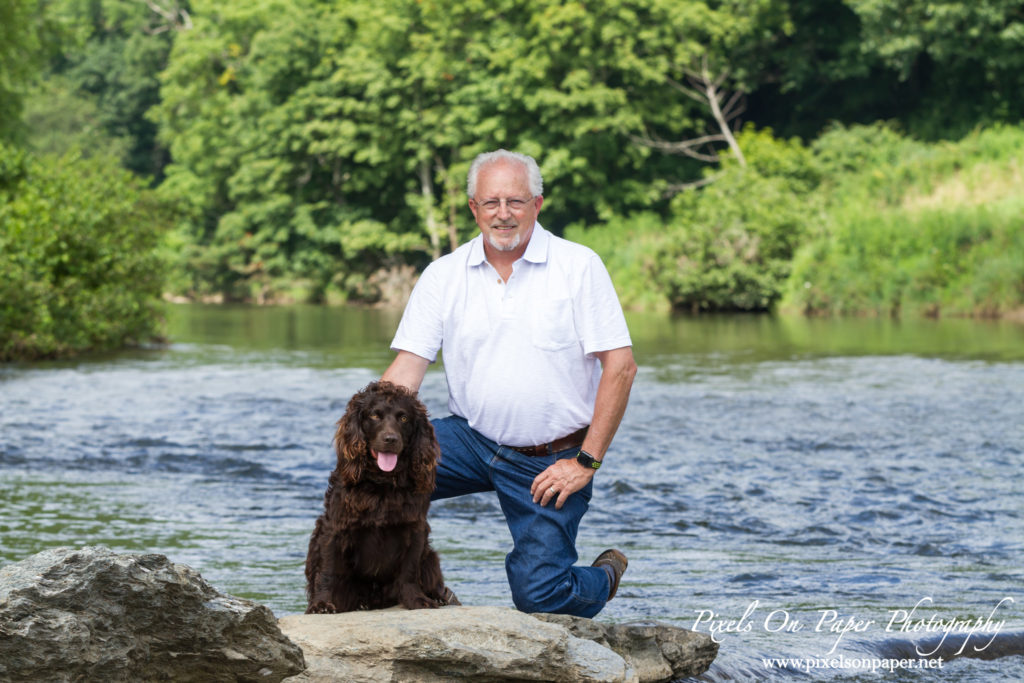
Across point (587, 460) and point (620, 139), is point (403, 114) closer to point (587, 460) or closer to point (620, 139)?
point (620, 139)

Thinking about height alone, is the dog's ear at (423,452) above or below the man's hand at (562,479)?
above

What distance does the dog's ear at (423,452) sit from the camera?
512 centimetres

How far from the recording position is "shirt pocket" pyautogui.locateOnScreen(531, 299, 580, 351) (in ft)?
18.0

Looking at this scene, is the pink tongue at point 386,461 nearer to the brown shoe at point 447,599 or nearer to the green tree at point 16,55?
the brown shoe at point 447,599

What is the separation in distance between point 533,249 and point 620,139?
1860 inches

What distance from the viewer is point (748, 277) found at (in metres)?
37.7

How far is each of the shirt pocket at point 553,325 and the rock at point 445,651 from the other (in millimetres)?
1138

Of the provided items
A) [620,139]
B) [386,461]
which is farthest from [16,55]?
[386,461]

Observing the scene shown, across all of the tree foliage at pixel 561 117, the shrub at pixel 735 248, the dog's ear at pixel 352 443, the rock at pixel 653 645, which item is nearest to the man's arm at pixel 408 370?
the dog's ear at pixel 352 443

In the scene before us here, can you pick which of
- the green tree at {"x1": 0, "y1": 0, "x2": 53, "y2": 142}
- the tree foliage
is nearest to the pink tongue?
the green tree at {"x1": 0, "y1": 0, "x2": 53, "y2": 142}

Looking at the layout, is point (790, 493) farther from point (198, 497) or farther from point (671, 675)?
point (671, 675)

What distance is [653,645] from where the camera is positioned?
216 inches

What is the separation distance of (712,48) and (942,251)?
1784 centimetres

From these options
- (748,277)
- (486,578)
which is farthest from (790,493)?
(748,277)
